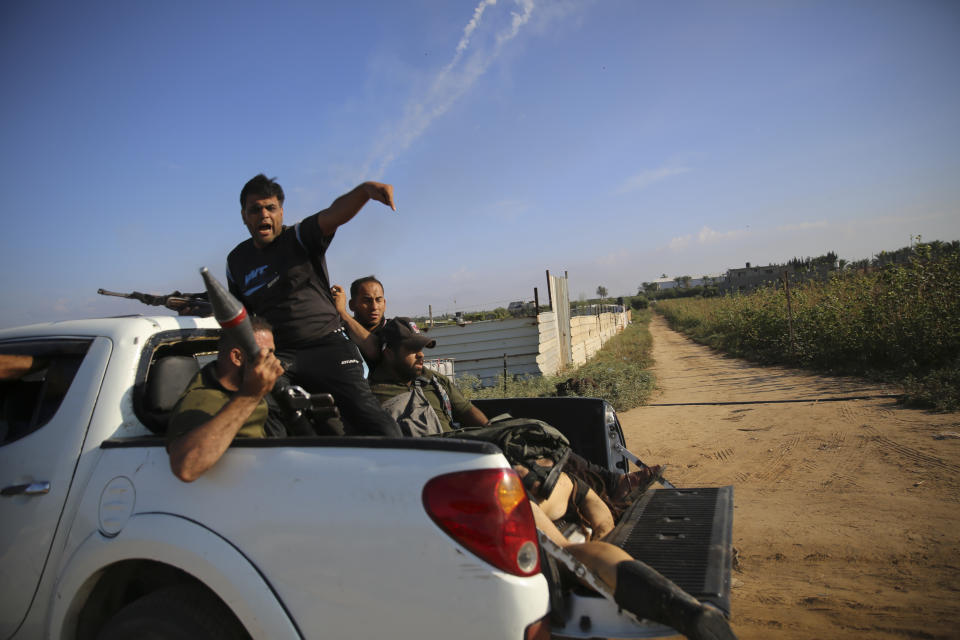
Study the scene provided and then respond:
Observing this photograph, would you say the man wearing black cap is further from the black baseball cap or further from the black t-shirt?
the black t-shirt

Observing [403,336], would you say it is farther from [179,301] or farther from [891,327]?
[891,327]

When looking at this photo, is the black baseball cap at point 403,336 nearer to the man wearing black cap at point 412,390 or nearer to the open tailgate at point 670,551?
→ the man wearing black cap at point 412,390

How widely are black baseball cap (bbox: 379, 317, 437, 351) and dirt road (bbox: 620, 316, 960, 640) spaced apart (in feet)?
7.18

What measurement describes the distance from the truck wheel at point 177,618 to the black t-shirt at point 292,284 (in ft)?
3.96

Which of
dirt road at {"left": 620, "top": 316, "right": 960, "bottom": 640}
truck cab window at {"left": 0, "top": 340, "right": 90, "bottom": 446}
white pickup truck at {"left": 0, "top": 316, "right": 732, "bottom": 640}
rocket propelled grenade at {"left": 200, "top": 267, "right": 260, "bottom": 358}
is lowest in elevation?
dirt road at {"left": 620, "top": 316, "right": 960, "bottom": 640}

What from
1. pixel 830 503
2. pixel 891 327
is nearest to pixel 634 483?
pixel 830 503

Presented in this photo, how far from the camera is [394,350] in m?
3.18

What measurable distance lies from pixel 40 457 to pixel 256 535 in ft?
3.68

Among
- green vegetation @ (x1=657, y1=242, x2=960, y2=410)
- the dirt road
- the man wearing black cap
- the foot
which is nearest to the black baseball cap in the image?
the man wearing black cap

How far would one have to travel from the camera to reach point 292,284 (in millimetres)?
2699

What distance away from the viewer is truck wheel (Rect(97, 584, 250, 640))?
171cm

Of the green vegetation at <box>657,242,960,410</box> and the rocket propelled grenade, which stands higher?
the rocket propelled grenade

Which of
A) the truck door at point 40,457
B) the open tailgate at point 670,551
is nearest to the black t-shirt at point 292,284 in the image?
the truck door at point 40,457

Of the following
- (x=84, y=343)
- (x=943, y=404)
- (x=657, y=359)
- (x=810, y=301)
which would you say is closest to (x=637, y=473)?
(x=84, y=343)
